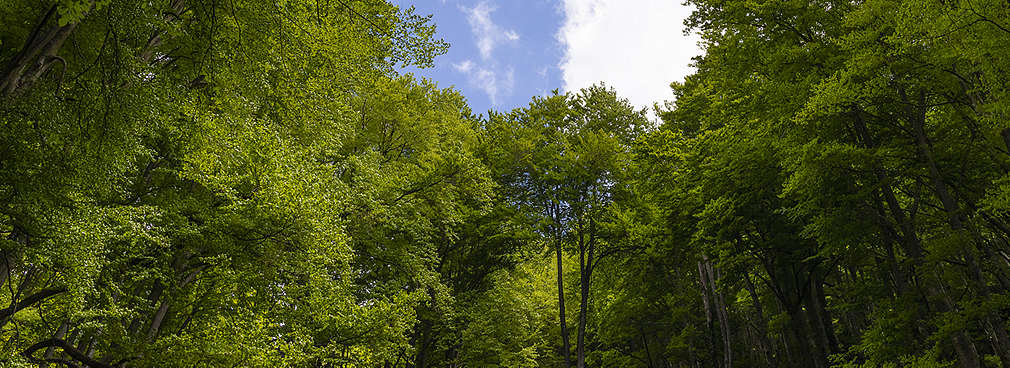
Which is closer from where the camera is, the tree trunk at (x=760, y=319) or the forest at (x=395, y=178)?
the forest at (x=395, y=178)

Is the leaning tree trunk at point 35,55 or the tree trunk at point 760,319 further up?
the leaning tree trunk at point 35,55

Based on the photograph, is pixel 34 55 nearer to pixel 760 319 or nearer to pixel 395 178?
Result: pixel 395 178

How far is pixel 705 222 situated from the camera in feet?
45.9

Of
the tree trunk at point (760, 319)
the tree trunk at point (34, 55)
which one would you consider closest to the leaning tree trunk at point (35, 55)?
the tree trunk at point (34, 55)

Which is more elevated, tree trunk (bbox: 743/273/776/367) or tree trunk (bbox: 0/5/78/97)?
tree trunk (bbox: 0/5/78/97)

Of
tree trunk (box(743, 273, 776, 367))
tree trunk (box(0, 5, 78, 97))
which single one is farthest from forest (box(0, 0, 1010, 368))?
tree trunk (box(743, 273, 776, 367))

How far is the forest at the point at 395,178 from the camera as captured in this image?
243 inches

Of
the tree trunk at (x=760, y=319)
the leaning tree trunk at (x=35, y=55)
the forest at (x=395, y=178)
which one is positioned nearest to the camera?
the leaning tree trunk at (x=35, y=55)

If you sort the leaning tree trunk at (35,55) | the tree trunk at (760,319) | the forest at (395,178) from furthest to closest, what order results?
the tree trunk at (760,319)
the forest at (395,178)
the leaning tree trunk at (35,55)

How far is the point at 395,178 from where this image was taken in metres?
14.3

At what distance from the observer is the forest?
6164mm

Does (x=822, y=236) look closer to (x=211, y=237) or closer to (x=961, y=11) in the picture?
(x=961, y=11)

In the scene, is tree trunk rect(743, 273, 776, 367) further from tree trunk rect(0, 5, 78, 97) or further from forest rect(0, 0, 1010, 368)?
tree trunk rect(0, 5, 78, 97)

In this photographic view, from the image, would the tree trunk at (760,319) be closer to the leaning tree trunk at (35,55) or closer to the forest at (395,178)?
the forest at (395,178)
